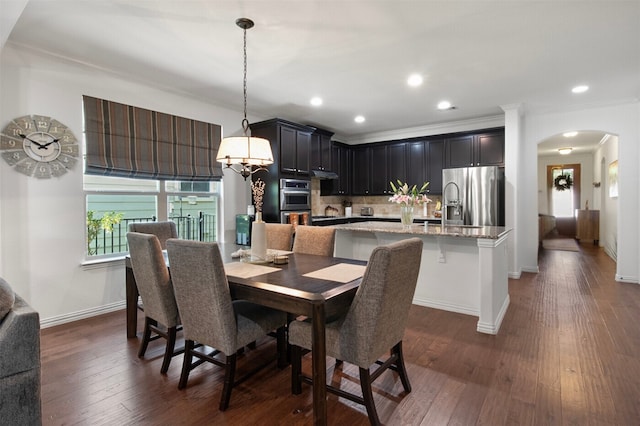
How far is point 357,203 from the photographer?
731cm

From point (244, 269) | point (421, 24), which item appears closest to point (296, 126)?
point (421, 24)

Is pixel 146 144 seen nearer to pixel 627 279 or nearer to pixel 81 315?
pixel 81 315

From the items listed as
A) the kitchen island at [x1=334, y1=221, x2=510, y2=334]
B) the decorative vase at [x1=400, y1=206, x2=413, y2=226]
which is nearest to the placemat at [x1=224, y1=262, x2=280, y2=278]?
the kitchen island at [x1=334, y1=221, x2=510, y2=334]

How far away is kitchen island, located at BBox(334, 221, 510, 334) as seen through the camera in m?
3.01

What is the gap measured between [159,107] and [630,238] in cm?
653

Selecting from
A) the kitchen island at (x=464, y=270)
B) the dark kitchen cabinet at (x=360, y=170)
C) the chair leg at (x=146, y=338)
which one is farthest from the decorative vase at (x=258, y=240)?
the dark kitchen cabinet at (x=360, y=170)

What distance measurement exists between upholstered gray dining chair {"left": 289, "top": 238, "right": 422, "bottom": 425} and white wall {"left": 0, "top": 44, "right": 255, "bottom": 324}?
106 inches

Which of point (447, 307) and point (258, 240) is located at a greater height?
point (258, 240)

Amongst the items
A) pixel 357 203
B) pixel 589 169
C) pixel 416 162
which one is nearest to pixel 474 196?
pixel 416 162

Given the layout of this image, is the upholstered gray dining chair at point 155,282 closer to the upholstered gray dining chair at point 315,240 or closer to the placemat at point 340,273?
the placemat at point 340,273

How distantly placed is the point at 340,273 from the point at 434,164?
4.41 m

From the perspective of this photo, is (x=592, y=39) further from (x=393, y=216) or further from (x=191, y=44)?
(x=393, y=216)

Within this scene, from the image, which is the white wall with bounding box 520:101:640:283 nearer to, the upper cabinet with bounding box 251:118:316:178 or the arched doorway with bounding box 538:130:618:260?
the arched doorway with bounding box 538:130:618:260

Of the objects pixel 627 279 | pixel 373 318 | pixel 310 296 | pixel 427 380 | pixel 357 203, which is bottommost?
pixel 427 380
